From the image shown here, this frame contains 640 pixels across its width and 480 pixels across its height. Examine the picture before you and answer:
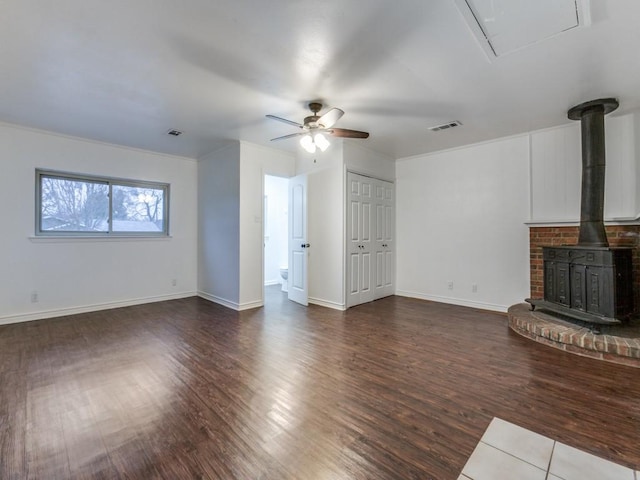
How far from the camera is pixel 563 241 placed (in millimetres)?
3789

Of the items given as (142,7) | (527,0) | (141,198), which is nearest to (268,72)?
(142,7)

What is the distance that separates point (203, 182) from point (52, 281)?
260cm

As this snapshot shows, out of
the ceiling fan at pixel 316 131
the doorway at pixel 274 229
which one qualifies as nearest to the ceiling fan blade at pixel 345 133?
the ceiling fan at pixel 316 131

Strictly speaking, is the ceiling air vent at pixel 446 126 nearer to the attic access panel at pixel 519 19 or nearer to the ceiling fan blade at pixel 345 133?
the ceiling fan blade at pixel 345 133

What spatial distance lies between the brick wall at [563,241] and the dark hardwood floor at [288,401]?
1.12 m

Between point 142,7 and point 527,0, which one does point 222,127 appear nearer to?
point 142,7

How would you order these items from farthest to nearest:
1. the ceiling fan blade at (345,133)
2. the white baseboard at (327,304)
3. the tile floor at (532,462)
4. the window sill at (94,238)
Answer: the white baseboard at (327,304), the window sill at (94,238), the ceiling fan blade at (345,133), the tile floor at (532,462)

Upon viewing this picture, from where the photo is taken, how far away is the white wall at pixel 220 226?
4.48m

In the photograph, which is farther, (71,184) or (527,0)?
(71,184)

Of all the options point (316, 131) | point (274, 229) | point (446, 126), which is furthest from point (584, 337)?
point (274, 229)

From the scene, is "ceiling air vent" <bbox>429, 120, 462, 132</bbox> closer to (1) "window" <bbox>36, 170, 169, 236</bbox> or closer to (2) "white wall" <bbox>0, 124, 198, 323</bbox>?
(2) "white wall" <bbox>0, 124, 198, 323</bbox>

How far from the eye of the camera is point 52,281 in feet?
13.4

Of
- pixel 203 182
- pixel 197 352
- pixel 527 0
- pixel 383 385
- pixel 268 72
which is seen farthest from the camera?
pixel 203 182

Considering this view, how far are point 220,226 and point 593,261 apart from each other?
4826mm
